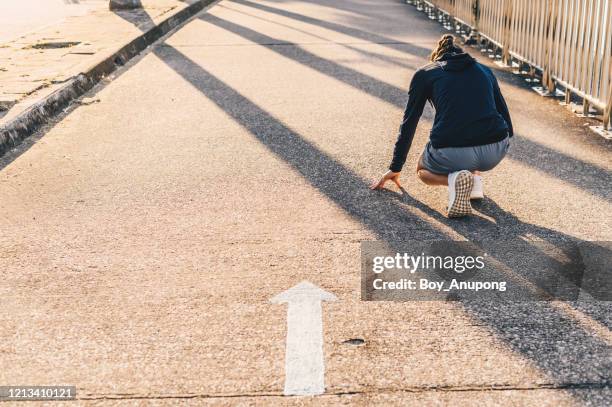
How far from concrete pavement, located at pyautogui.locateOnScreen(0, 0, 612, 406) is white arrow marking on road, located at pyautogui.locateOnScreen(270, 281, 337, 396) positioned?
0.05 meters

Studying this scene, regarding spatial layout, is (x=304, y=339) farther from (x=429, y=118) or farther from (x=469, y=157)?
(x=429, y=118)

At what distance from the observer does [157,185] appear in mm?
5969

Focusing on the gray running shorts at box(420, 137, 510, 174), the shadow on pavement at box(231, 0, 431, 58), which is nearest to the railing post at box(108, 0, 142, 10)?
the shadow on pavement at box(231, 0, 431, 58)

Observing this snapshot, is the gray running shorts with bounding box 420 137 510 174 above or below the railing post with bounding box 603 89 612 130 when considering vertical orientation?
above

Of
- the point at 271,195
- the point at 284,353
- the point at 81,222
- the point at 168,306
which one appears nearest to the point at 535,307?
the point at 284,353

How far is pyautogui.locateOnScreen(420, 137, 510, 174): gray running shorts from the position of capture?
206 inches

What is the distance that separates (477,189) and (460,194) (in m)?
0.35

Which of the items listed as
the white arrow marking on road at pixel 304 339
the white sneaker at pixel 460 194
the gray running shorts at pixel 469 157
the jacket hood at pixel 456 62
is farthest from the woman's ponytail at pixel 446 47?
the white arrow marking on road at pixel 304 339

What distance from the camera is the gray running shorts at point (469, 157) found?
522cm

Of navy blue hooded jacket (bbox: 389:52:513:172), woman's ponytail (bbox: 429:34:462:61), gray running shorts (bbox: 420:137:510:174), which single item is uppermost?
woman's ponytail (bbox: 429:34:462:61)

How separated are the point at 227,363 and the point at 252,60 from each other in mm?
8864

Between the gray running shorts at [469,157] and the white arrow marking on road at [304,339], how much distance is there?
157cm

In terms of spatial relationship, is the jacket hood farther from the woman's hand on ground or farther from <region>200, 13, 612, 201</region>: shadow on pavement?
<region>200, 13, 612, 201</region>: shadow on pavement

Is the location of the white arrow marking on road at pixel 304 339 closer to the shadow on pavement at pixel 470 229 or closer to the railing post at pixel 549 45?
the shadow on pavement at pixel 470 229
